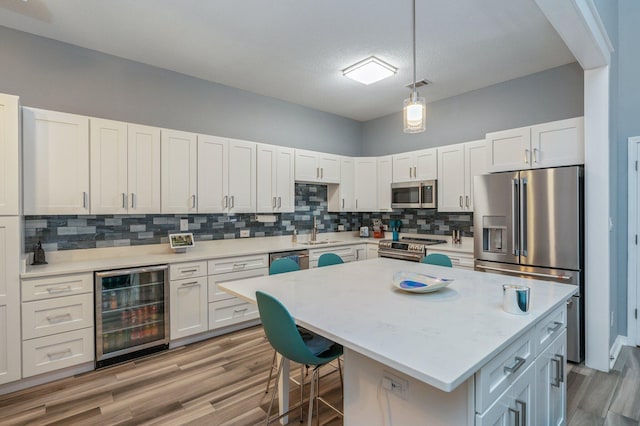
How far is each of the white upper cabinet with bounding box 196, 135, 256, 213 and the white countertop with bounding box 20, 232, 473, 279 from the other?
18.4 inches

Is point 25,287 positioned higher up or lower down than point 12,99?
lower down

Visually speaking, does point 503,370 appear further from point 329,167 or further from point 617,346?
point 329,167

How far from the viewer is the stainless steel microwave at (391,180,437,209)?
432cm

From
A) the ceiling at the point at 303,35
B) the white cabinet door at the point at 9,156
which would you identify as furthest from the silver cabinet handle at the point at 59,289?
the ceiling at the point at 303,35

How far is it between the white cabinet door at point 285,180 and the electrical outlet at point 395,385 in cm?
312

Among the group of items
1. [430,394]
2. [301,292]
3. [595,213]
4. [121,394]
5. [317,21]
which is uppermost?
[317,21]

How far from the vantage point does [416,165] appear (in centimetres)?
453

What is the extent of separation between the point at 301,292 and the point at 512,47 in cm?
314

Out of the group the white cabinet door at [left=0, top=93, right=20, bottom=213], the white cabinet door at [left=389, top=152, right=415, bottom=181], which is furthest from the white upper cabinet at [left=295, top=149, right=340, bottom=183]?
the white cabinet door at [left=0, top=93, right=20, bottom=213]

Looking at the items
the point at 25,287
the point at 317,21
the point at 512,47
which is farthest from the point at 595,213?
the point at 25,287

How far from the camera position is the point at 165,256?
10.8ft

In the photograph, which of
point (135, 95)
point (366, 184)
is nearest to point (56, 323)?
point (135, 95)

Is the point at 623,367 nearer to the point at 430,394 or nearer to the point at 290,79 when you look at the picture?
the point at 430,394

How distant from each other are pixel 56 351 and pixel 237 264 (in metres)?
1.64
